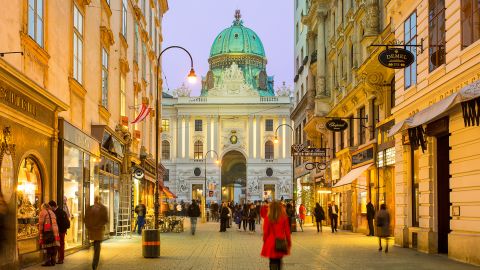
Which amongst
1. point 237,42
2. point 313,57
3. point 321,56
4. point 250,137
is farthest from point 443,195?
point 237,42

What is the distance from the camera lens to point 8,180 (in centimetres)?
1555

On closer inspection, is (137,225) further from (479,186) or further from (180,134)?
(180,134)

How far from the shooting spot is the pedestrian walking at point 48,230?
57.2 feet

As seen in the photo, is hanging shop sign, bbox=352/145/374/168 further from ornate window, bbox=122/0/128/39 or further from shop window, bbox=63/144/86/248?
shop window, bbox=63/144/86/248

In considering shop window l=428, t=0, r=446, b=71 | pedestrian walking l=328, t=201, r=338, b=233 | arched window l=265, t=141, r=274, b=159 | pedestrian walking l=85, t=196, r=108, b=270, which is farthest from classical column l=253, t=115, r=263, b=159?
pedestrian walking l=85, t=196, r=108, b=270

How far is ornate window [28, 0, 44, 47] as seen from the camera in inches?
680

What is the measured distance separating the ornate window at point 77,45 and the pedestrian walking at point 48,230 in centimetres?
628

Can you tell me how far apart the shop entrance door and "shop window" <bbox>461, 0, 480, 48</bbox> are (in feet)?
12.6

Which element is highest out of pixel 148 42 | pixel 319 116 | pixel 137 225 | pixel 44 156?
pixel 148 42

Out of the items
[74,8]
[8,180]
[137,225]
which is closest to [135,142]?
[137,225]

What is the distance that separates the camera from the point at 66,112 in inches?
851

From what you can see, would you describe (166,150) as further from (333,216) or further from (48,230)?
(48,230)

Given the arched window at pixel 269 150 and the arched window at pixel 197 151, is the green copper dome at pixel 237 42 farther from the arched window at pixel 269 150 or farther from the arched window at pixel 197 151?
the arched window at pixel 197 151

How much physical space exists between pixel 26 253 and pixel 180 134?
3476 inches
